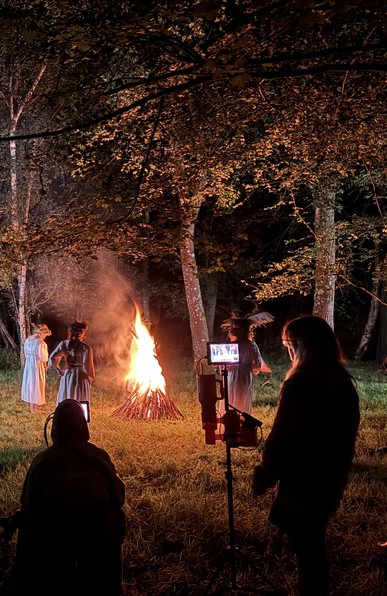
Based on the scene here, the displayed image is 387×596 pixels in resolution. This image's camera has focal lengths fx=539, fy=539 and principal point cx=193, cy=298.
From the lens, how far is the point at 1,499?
6066 mm

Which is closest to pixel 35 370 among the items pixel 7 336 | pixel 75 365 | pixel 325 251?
pixel 75 365

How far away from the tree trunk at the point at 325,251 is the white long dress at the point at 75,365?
4.86 metres

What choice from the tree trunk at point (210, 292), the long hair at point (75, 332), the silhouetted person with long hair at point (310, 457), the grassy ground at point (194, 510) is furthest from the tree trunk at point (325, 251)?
the tree trunk at point (210, 292)

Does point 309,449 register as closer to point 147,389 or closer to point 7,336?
point 147,389

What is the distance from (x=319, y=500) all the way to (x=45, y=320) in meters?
30.0

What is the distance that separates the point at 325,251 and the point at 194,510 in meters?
7.17

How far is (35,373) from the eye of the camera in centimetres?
1218

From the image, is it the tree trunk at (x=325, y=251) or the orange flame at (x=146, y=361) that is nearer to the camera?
the orange flame at (x=146, y=361)

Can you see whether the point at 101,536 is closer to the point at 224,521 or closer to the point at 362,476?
the point at 224,521

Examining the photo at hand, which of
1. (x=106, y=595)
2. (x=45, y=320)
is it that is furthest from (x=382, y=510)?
(x=45, y=320)

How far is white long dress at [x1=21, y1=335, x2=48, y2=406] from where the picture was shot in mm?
12109

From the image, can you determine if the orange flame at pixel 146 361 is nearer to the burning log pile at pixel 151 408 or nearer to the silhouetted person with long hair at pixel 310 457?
the burning log pile at pixel 151 408

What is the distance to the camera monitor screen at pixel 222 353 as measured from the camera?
514 cm

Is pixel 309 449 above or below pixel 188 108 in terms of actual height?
below
